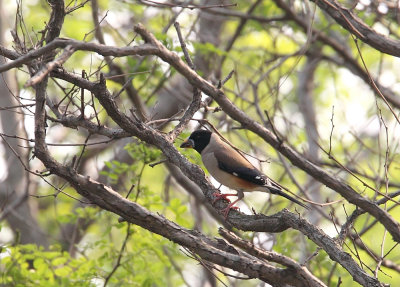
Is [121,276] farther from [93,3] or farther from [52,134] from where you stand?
[52,134]

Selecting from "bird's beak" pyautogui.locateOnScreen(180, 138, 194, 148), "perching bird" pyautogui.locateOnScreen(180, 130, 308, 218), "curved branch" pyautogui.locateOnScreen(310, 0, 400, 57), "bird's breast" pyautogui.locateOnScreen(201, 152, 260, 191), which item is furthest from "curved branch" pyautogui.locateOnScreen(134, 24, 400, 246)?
"bird's beak" pyautogui.locateOnScreen(180, 138, 194, 148)

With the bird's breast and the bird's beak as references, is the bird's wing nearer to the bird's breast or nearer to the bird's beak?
the bird's breast

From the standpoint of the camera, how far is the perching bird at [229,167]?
6.51 metres

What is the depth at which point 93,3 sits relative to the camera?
857 centimetres

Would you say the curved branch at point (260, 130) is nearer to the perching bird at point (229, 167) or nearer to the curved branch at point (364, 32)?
the curved branch at point (364, 32)

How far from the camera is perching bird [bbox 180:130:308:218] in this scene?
6.51 meters

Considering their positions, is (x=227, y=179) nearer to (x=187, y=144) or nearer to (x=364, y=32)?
(x=187, y=144)

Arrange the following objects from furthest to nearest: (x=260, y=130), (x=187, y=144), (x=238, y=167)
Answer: (x=187, y=144) → (x=238, y=167) → (x=260, y=130)

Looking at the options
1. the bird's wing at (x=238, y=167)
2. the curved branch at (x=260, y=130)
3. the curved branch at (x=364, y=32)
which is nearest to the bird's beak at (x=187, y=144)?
the bird's wing at (x=238, y=167)

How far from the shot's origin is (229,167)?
6773mm

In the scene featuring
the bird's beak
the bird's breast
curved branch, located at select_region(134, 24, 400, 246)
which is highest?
the bird's beak

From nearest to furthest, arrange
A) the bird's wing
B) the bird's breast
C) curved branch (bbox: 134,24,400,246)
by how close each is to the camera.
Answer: curved branch (bbox: 134,24,400,246) → the bird's wing → the bird's breast

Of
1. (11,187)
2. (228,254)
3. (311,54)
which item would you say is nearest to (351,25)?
(228,254)

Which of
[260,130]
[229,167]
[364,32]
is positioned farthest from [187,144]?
[260,130]
